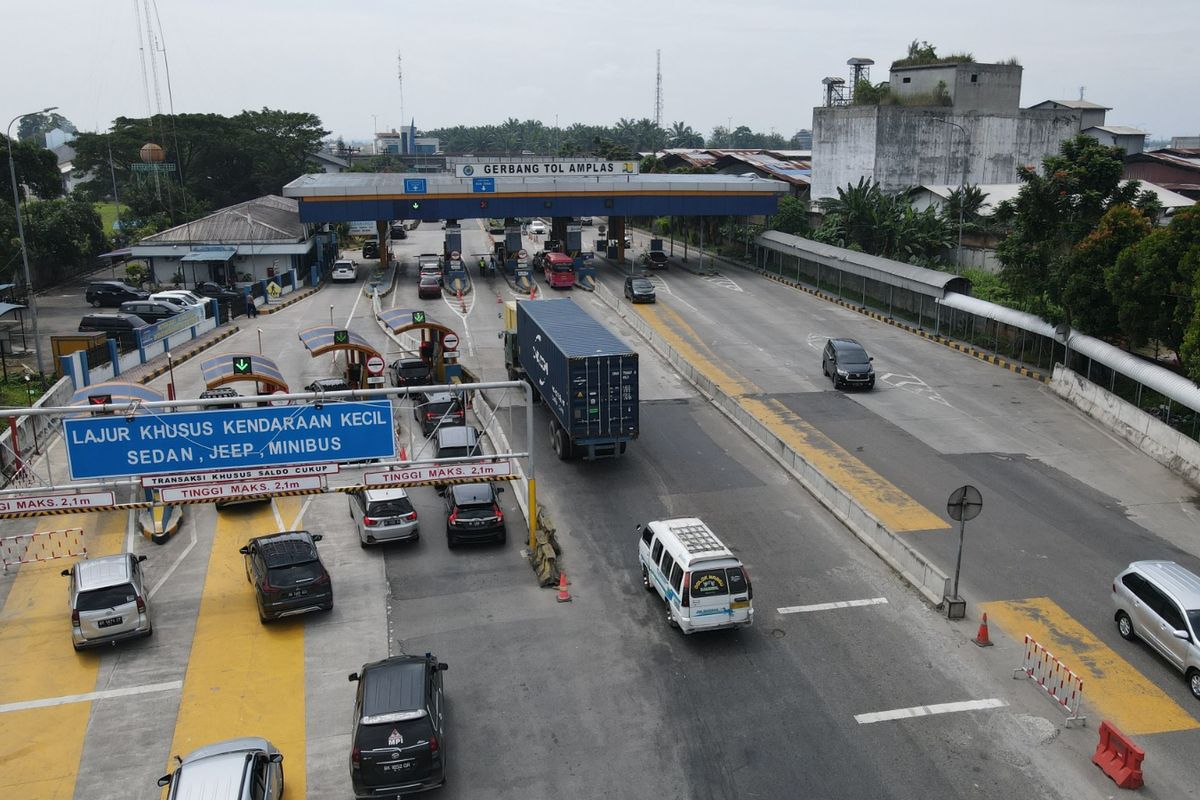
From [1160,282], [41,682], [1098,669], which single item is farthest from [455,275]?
[1098,669]

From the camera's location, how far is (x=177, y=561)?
915 inches

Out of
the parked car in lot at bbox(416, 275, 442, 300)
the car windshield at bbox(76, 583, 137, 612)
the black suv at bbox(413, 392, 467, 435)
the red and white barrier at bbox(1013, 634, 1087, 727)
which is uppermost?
the parked car in lot at bbox(416, 275, 442, 300)

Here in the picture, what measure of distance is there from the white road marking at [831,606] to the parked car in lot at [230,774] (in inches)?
431

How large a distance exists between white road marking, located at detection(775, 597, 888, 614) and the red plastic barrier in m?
5.82

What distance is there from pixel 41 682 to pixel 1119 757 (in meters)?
19.6

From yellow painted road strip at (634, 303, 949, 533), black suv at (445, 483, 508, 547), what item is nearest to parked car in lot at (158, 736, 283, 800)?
black suv at (445, 483, 508, 547)

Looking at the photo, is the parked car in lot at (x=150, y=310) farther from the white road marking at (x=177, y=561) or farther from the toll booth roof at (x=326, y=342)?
the white road marking at (x=177, y=561)

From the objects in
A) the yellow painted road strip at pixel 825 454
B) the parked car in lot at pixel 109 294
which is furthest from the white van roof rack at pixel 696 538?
the parked car in lot at pixel 109 294

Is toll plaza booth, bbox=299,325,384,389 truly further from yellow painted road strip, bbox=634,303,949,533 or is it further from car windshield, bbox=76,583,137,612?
car windshield, bbox=76,583,137,612

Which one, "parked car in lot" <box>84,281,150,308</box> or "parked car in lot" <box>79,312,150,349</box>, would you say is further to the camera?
"parked car in lot" <box>84,281,150,308</box>

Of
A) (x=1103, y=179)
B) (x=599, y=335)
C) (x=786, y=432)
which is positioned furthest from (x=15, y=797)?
(x=1103, y=179)

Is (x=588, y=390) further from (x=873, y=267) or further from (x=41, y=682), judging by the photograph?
(x=873, y=267)

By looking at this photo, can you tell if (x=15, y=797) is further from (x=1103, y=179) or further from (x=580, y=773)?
(x=1103, y=179)

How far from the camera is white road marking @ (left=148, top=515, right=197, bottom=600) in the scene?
21.8 metres
